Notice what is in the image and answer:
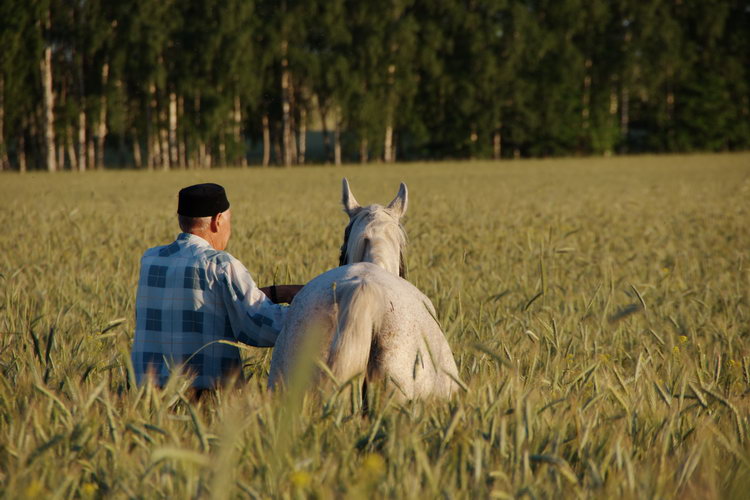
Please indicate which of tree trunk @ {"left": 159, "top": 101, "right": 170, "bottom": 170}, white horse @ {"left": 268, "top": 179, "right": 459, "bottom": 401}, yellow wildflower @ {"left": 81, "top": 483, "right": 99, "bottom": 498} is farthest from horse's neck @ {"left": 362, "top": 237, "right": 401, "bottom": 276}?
tree trunk @ {"left": 159, "top": 101, "right": 170, "bottom": 170}

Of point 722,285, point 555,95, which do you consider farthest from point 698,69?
point 722,285

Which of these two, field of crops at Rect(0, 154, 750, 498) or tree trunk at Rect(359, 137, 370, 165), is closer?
field of crops at Rect(0, 154, 750, 498)

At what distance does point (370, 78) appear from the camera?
46.2 meters

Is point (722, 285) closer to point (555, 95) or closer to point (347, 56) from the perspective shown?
point (347, 56)

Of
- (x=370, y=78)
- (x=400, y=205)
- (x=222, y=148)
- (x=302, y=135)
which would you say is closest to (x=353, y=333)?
(x=400, y=205)

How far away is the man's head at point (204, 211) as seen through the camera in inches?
140

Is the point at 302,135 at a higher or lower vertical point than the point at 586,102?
lower

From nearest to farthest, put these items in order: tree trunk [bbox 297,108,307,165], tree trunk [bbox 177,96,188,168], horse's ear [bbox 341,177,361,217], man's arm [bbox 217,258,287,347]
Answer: man's arm [bbox 217,258,287,347]
horse's ear [bbox 341,177,361,217]
tree trunk [bbox 177,96,188,168]
tree trunk [bbox 297,108,307,165]

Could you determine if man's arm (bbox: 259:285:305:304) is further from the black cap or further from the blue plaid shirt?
the black cap

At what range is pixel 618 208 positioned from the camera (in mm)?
15992

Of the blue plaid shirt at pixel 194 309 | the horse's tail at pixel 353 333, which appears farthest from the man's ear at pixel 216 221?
the horse's tail at pixel 353 333

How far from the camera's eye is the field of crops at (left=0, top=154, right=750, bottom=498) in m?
1.98

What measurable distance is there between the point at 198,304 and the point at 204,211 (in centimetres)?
48

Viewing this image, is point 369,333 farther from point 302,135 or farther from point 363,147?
point 302,135
